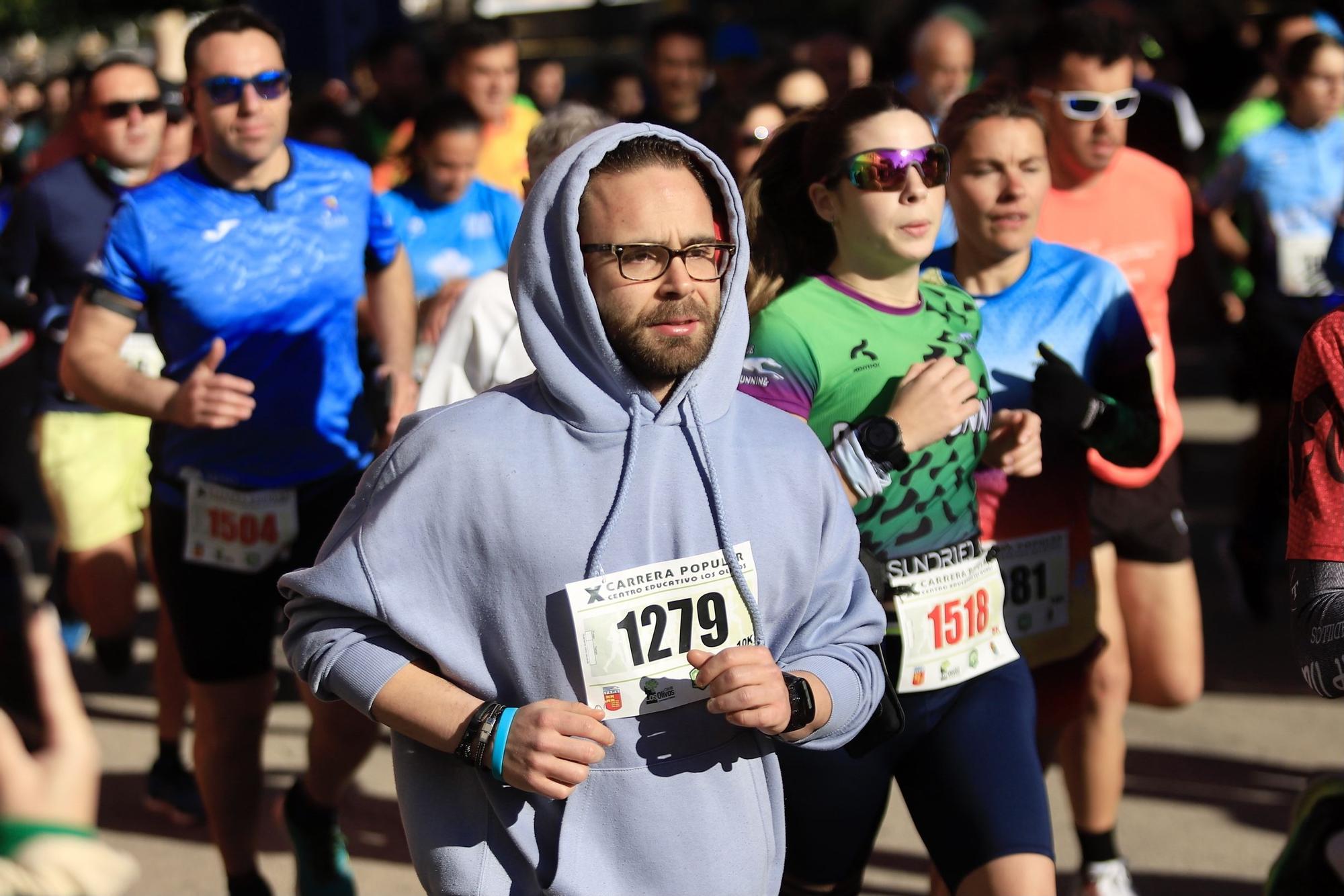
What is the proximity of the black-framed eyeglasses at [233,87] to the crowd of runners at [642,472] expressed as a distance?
2 centimetres

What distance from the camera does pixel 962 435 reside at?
3379 millimetres

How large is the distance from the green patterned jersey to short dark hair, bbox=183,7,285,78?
1815 mm

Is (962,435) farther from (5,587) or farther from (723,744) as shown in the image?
(5,587)

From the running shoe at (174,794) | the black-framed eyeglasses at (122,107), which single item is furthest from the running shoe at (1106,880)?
the black-framed eyeglasses at (122,107)

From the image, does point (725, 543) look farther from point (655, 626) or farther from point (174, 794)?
point (174, 794)

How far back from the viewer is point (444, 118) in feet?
19.4

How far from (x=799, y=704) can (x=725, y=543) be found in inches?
10.1

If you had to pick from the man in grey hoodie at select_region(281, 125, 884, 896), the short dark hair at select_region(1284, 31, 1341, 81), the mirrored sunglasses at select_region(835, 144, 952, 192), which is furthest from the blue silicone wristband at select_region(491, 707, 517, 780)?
the short dark hair at select_region(1284, 31, 1341, 81)

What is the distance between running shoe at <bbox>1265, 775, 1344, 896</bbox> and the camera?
2838mm

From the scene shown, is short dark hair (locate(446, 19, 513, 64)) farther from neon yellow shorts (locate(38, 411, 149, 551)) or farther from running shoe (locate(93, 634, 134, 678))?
running shoe (locate(93, 634, 134, 678))

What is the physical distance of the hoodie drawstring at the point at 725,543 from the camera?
2.50 m

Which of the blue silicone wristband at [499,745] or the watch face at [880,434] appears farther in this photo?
the watch face at [880,434]

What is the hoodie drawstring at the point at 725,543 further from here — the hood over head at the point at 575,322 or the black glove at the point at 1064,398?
the black glove at the point at 1064,398

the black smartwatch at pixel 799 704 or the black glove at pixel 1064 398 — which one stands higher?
the black glove at pixel 1064 398
